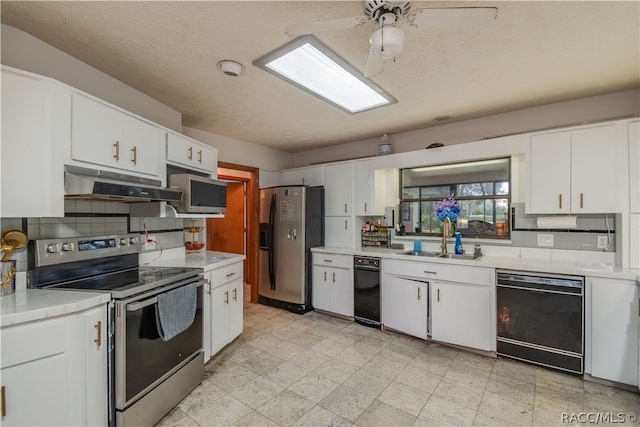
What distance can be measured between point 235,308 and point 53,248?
1.50 metres

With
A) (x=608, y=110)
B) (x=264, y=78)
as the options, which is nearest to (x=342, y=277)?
(x=264, y=78)

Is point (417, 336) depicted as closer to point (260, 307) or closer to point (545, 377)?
point (545, 377)

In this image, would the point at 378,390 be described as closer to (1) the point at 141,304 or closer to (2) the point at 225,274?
(2) the point at 225,274

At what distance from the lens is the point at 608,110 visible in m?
2.63

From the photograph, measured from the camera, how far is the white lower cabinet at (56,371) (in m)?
1.29

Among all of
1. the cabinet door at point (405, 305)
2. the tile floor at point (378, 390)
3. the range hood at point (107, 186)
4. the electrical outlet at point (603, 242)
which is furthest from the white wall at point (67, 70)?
the electrical outlet at point (603, 242)

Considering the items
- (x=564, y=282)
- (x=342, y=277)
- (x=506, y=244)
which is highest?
(x=506, y=244)

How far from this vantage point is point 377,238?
394 cm

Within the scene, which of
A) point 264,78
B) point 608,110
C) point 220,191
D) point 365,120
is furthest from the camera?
point 365,120

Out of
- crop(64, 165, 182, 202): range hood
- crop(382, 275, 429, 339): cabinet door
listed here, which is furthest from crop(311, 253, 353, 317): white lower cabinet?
crop(64, 165, 182, 202): range hood

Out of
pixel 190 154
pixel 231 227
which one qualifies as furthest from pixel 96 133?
pixel 231 227

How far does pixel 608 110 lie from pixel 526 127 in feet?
2.01

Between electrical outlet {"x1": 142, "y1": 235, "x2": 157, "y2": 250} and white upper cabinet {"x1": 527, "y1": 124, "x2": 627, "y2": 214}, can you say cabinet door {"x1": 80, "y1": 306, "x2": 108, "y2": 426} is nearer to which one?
electrical outlet {"x1": 142, "y1": 235, "x2": 157, "y2": 250}

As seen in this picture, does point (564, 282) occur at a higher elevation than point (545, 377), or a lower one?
higher
